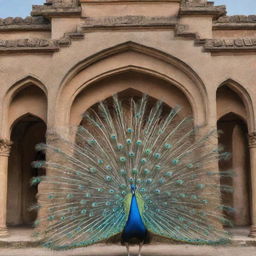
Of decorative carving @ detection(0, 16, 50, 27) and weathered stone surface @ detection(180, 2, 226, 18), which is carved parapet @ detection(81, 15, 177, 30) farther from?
decorative carving @ detection(0, 16, 50, 27)

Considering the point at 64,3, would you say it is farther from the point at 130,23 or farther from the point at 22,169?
the point at 22,169

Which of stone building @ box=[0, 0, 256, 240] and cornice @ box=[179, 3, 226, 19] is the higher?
cornice @ box=[179, 3, 226, 19]

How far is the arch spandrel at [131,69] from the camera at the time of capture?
1059cm

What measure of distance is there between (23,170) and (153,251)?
21.2ft

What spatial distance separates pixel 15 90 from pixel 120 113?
354 centimetres

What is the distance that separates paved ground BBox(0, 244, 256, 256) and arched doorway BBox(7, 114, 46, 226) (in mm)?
4368

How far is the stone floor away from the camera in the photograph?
8.47 metres

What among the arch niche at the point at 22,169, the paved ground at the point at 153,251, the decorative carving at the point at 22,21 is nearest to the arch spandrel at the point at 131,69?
the arch niche at the point at 22,169

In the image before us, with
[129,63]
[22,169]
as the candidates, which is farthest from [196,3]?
[22,169]

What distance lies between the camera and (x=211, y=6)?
11.4 metres

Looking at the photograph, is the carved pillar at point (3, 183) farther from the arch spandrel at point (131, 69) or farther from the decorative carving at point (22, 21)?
the decorative carving at point (22, 21)

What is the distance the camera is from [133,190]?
23.5 feet

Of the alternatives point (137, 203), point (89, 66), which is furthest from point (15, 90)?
point (137, 203)

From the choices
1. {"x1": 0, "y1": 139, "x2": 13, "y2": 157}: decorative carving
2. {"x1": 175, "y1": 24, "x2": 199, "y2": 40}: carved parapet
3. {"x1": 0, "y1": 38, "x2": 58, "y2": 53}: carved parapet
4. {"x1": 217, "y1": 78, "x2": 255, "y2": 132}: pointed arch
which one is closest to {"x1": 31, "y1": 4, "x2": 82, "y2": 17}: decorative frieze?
{"x1": 0, "y1": 38, "x2": 58, "y2": 53}: carved parapet
